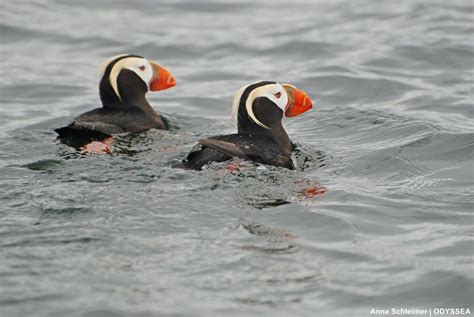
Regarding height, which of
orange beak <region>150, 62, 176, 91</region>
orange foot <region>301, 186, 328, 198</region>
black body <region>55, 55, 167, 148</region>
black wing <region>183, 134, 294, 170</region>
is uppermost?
orange beak <region>150, 62, 176, 91</region>

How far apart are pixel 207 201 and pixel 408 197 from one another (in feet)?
5.85

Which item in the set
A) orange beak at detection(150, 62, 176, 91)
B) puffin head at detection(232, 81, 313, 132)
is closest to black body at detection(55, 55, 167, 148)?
orange beak at detection(150, 62, 176, 91)

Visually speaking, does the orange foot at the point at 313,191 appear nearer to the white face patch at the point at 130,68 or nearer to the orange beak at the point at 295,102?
the orange beak at the point at 295,102

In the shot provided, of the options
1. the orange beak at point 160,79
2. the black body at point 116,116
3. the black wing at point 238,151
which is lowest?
the black wing at point 238,151

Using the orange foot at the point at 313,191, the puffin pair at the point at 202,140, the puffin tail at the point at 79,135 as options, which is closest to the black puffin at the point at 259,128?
the puffin pair at the point at 202,140

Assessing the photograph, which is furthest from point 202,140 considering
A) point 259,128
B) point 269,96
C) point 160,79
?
point 160,79

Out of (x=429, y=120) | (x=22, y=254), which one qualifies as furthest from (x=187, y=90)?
(x=22, y=254)

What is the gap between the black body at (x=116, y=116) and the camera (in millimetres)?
9180

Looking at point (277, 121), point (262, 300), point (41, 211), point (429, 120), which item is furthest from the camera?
point (429, 120)

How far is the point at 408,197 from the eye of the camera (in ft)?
26.0

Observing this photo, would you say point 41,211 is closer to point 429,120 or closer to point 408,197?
point 408,197

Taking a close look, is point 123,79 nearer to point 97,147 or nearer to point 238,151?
point 97,147

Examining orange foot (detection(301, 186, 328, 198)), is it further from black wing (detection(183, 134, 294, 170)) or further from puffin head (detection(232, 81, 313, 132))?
puffin head (detection(232, 81, 313, 132))

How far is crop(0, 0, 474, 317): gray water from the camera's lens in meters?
5.90
